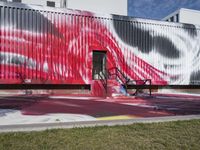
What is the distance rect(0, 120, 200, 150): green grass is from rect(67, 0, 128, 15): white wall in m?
21.9

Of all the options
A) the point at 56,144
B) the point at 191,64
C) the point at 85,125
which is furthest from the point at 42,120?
the point at 191,64

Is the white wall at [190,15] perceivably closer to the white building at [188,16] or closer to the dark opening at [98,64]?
the white building at [188,16]

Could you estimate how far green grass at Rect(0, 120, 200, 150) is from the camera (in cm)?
398

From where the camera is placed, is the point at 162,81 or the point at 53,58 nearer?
the point at 53,58

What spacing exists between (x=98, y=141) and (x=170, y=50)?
13.4m

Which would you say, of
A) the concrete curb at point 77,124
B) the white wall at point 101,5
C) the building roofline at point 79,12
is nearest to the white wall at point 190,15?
the white wall at point 101,5

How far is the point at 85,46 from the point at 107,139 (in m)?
9.95

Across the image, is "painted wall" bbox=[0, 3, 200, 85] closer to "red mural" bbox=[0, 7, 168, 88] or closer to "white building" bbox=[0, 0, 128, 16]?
"red mural" bbox=[0, 7, 168, 88]

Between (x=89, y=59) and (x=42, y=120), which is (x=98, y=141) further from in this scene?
(x=89, y=59)

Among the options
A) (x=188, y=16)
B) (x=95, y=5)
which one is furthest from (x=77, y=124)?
(x=188, y=16)

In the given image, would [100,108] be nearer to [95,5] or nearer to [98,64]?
[98,64]

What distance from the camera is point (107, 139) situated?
4383mm

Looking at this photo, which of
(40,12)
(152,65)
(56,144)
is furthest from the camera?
(152,65)

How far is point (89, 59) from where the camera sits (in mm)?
13883
